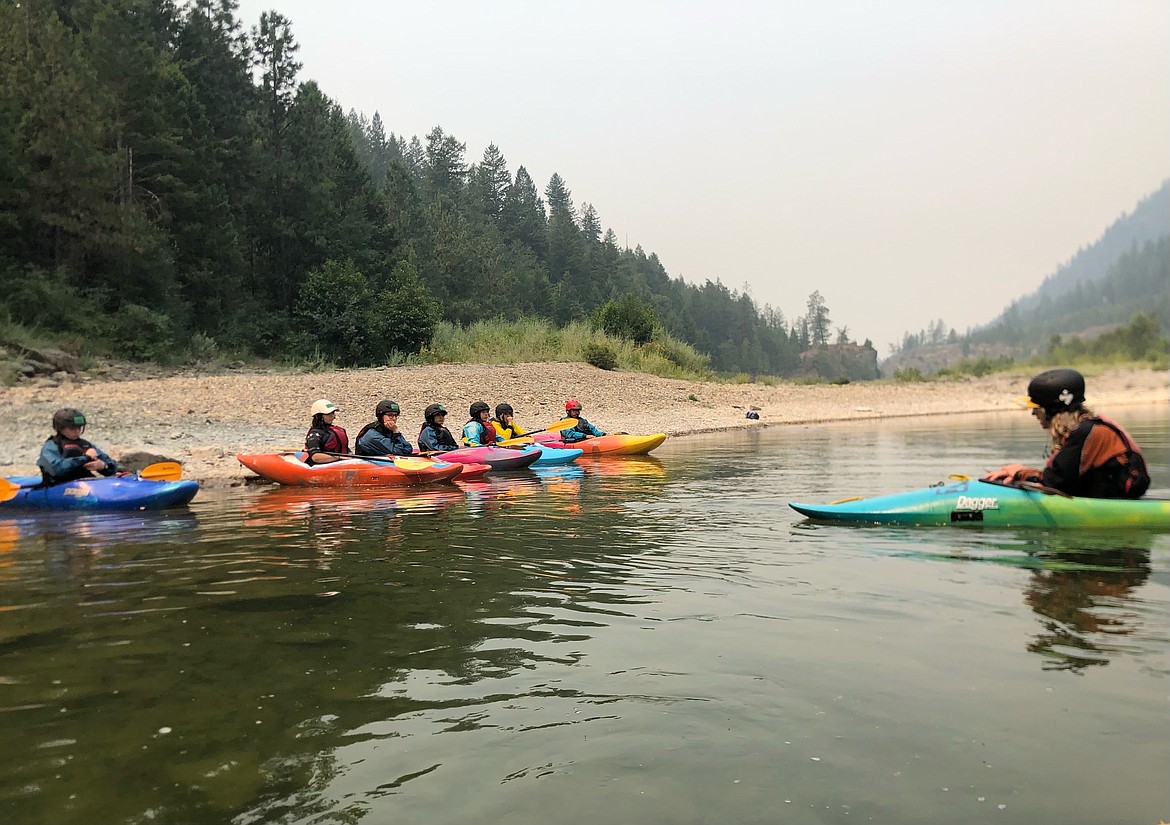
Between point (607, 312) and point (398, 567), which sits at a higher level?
point (607, 312)

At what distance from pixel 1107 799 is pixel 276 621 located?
4.22 m

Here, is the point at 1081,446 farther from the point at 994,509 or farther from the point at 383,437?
the point at 383,437

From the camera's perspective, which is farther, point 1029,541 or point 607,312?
point 607,312

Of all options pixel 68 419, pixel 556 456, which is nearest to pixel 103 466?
pixel 68 419

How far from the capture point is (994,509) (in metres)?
7.67

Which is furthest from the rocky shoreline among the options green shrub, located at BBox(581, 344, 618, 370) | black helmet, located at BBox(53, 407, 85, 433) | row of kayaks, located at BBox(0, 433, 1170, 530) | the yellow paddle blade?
the yellow paddle blade

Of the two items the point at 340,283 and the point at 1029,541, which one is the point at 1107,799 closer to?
the point at 1029,541

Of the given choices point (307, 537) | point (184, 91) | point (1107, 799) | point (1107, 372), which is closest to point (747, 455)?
point (1107, 372)

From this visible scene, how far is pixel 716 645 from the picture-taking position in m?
4.50

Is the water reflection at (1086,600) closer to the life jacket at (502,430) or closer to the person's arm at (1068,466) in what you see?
the person's arm at (1068,466)

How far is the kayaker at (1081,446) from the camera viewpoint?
7.19 m

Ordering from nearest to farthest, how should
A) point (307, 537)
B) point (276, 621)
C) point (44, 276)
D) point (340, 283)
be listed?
point (276, 621) < point (307, 537) < point (44, 276) < point (340, 283)

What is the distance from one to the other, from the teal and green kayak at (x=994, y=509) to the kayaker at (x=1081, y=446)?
0.16 metres

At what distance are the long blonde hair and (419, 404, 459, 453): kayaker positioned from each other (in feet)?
27.9
